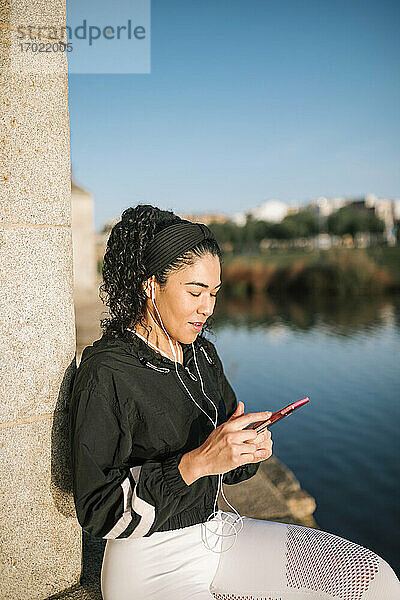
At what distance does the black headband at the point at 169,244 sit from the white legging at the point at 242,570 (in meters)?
0.93

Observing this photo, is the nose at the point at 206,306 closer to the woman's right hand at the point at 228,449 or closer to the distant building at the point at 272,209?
the woman's right hand at the point at 228,449

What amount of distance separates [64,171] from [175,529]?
1.34m

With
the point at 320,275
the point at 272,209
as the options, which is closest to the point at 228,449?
the point at 320,275

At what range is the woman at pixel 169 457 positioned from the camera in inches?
71.7

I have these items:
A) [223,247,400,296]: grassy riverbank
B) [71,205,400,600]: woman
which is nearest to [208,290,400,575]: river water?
[71,205,400,600]: woman

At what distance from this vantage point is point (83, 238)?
2883 cm

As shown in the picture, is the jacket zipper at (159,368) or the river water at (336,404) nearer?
the jacket zipper at (159,368)

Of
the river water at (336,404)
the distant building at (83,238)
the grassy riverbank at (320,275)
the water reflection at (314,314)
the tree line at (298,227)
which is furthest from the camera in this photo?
the tree line at (298,227)

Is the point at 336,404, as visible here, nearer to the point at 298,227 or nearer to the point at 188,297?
the point at 188,297

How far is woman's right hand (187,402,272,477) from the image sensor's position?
178 cm

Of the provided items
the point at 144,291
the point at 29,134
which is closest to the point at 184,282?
the point at 144,291

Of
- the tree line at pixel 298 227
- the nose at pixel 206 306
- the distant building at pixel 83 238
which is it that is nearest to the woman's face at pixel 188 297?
the nose at pixel 206 306

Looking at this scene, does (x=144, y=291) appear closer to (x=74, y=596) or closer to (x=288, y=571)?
(x=288, y=571)

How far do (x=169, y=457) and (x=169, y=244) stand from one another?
76 centimetres
